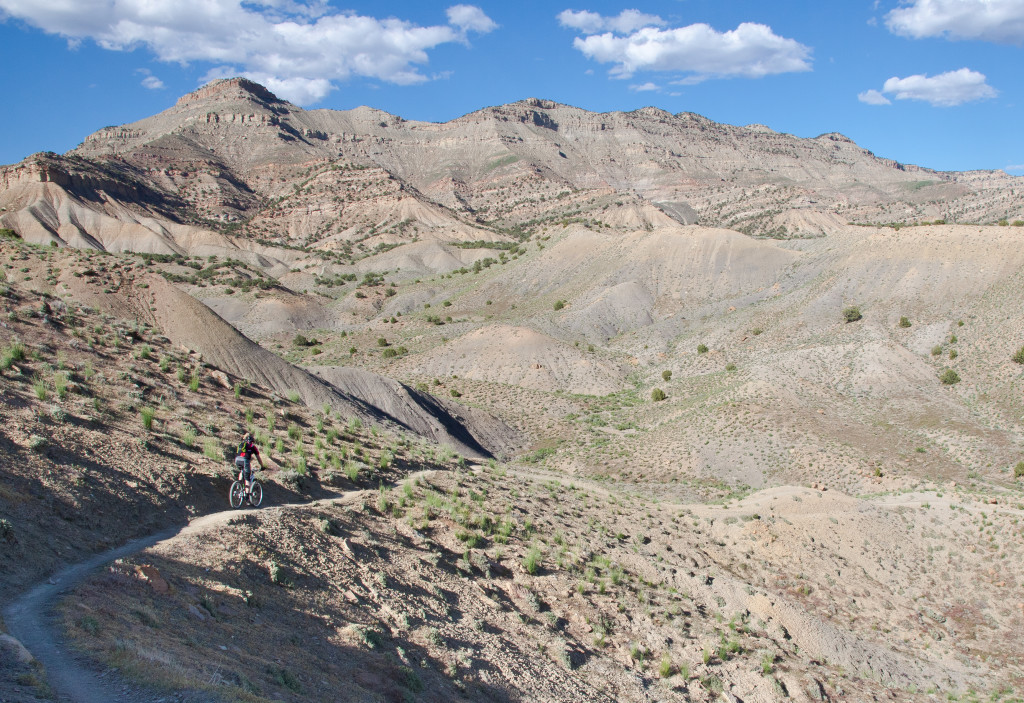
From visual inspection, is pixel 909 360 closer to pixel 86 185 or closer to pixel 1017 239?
pixel 1017 239

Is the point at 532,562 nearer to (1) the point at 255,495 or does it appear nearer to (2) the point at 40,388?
(1) the point at 255,495

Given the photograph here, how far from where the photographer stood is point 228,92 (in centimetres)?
18000

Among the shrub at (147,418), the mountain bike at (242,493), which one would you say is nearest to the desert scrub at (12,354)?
the shrub at (147,418)

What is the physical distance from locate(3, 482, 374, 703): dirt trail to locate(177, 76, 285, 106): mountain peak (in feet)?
636

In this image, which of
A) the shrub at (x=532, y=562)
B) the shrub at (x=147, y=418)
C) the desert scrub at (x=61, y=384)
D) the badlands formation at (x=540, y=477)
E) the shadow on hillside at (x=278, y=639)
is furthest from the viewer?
the shrub at (x=532, y=562)

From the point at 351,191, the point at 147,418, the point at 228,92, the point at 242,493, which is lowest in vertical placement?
the point at 242,493

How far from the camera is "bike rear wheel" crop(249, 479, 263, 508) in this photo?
Result: 13.7 meters

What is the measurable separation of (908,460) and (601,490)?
614 inches

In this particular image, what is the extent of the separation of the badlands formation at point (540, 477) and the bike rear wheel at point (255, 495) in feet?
2.36

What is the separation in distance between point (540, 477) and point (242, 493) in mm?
15079

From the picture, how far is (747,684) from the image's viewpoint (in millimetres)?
14234

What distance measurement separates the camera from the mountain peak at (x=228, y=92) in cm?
17921

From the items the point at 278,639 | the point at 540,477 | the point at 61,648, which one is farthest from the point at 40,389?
the point at 540,477

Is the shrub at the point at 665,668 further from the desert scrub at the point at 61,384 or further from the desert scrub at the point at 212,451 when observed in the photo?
the desert scrub at the point at 61,384
